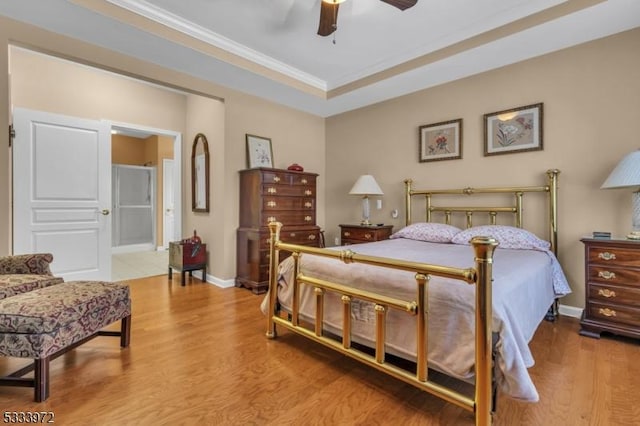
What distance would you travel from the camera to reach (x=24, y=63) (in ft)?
11.5

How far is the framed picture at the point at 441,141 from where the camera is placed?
3.63m

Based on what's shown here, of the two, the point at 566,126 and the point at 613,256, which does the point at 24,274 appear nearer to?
the point at 613,256

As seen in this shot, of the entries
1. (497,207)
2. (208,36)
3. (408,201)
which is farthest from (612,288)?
(208,36)

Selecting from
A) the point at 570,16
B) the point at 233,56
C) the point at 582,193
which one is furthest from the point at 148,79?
the point at 582,193

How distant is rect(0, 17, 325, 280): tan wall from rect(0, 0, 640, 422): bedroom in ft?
0.04

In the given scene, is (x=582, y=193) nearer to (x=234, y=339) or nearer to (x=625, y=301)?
(x=625, y=301)

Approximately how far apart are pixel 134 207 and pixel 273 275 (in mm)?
6297

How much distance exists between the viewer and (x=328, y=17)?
236 cm

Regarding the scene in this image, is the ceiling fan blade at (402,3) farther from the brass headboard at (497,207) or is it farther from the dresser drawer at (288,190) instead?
the dresser drawer at (288,190)

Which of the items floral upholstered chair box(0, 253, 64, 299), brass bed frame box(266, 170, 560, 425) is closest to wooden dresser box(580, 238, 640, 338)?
brass bed frame box(266, 170, 560, 425)

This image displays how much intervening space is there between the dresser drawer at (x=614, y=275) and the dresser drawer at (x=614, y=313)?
0.19 m

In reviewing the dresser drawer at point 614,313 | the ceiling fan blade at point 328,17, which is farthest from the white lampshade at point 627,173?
the ceiling fan blade at point 328,17

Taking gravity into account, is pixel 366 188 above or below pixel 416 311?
above

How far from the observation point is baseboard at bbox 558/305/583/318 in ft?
9.39
